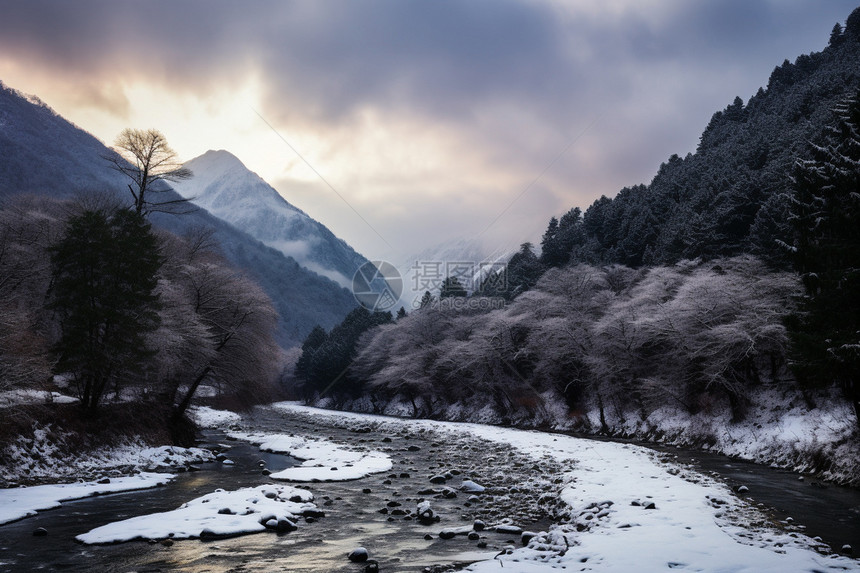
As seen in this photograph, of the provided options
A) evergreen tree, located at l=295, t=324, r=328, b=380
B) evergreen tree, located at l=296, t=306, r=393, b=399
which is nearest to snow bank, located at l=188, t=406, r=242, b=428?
evergreen tree, located at l=296, t=306, r=393, b=399

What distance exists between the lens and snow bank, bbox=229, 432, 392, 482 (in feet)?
66.5

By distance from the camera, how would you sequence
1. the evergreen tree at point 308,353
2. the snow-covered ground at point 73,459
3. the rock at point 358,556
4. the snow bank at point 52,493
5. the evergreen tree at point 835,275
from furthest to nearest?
the evergreen tree at point 308,353 < the snow-covered ground at point 73,459 < the evergreen tree at point 835,275 < the snow bank at point 52,493 < the rock at point 358,556

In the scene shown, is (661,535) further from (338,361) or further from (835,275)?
(338,361)

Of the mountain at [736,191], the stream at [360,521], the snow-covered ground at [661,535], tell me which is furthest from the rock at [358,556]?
the mountain at [736,191]

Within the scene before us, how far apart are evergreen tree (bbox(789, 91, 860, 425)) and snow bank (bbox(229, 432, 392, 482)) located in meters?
17.8

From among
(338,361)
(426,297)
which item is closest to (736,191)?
(426,297)

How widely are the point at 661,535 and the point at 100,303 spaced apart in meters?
24.1

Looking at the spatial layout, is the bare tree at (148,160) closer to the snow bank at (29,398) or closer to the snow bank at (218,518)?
the snow bank at (29,398)

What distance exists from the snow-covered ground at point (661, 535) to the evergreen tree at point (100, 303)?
20380 mm

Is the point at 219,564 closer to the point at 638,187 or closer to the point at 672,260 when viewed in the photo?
the point at 672,260

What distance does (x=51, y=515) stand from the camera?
13047 mm

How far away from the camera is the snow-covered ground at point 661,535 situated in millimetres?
8219

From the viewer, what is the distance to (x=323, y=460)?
24.9 metres

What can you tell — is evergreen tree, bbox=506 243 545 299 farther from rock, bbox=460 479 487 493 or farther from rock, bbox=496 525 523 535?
rock, bbox=496 525 523 535
